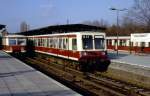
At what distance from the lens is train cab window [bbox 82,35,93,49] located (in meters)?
27.2

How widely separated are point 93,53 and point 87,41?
99 centimetres

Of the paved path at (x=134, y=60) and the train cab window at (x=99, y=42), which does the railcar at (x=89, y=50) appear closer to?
the train cab window at (x=99, y=42)

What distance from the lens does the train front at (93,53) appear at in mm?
26844

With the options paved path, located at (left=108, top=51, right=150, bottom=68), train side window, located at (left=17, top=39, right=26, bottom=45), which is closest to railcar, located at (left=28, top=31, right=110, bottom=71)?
paved path, located at (left=108, top=51, right=150, bottom=68)

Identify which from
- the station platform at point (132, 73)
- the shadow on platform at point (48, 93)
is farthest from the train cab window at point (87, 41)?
the shadow on platform at point (48, 93)

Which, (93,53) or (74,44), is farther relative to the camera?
(74,44)

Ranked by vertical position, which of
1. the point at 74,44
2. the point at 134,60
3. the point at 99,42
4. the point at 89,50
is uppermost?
the point at 99,42

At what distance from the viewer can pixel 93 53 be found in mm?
27000

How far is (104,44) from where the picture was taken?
27.6 metres

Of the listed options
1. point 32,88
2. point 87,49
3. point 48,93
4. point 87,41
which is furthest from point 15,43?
point 48,93

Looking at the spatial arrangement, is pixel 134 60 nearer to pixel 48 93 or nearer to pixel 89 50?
pixel 89 50

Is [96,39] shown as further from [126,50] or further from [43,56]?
[126,50]

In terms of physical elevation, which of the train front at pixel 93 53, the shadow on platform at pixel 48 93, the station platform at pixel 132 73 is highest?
the train front at pixel 93 53

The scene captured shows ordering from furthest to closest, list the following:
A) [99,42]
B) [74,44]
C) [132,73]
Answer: [74,44], [99,42], [132,73]
